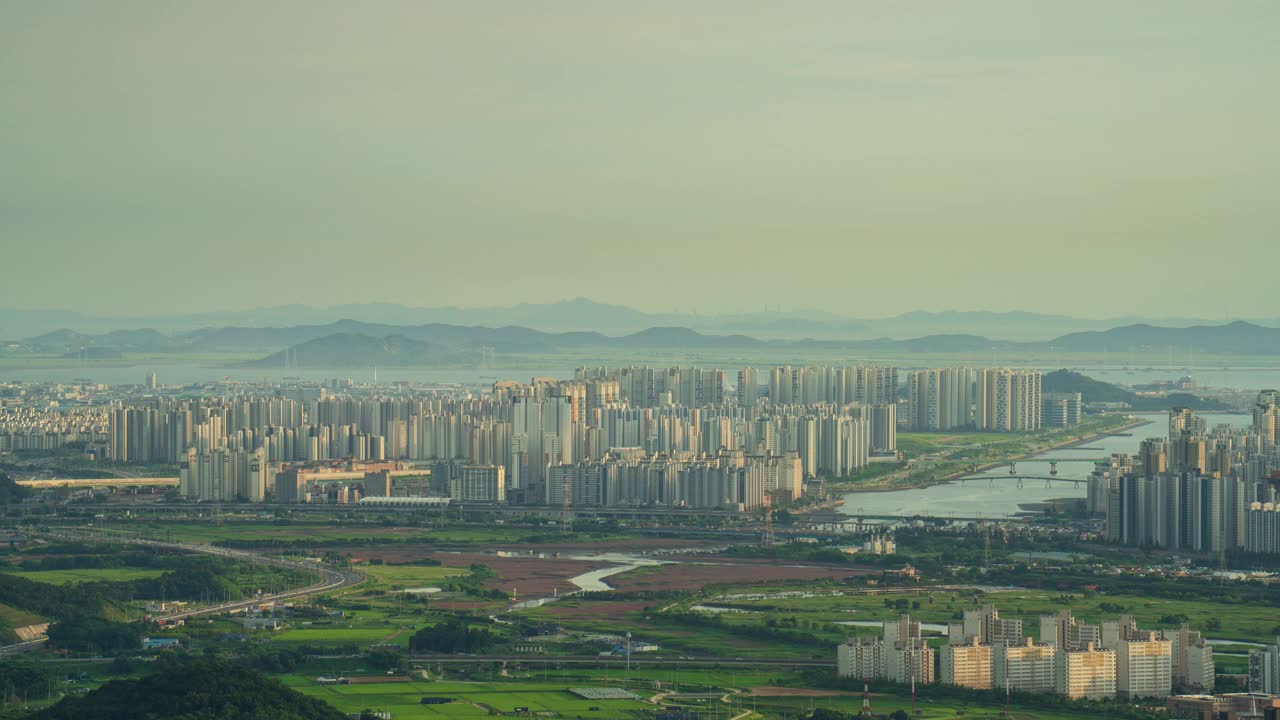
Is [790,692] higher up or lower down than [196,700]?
lower down

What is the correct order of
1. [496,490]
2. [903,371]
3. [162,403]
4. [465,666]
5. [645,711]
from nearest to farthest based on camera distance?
[645,711] → [465,666] → [496,490] → [162,403] → [903,371]

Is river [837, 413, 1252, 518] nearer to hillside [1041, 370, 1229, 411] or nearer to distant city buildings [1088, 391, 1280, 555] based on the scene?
distant city buildings [1088, 391, 1280, 555]

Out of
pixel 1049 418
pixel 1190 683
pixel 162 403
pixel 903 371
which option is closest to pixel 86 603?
pixel 1190 683

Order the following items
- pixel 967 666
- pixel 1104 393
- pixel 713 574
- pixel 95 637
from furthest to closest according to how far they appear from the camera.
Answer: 1. pixel 1104 393
2. pixel 713 574
3. pixel 95 637
4. pixel 967 666

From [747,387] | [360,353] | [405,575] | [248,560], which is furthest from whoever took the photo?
[360,353]

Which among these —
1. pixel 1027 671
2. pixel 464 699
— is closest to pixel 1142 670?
pixel 1027 671

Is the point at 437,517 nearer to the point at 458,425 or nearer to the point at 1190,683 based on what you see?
the point at 458,425

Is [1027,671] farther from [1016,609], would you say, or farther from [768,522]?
[768,522]

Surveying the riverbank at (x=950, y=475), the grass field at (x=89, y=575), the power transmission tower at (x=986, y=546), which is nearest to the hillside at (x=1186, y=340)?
the riverbank at (x=950, y=475)

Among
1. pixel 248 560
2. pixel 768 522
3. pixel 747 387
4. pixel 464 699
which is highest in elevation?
pixel 747 387
